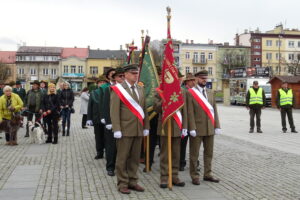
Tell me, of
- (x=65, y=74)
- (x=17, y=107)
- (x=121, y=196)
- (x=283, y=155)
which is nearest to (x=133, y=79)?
(x=121, y=196)

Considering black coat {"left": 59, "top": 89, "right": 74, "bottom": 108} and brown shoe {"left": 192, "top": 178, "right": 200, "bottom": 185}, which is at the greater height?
black coat {"left": 59, "top": 89, "right": 74, "bottom": 108}

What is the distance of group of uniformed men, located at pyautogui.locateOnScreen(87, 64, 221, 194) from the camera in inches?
258

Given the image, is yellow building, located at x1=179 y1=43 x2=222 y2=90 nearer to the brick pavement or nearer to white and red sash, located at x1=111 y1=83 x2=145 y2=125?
the brick pavement

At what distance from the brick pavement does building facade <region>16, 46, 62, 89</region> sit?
7844 centimetres

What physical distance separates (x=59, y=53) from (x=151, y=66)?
82.0m

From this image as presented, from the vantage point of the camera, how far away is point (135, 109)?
659cm

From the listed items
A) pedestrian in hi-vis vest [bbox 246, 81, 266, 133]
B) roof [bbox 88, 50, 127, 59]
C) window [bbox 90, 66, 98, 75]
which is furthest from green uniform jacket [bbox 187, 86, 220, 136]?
window [bbox 90, 66, 98, 75]

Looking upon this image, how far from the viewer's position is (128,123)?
257 inches

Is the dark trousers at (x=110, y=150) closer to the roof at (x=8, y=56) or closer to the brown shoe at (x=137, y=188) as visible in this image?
the brown shoe at (x=137, y=188)

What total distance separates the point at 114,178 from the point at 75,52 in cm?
8482

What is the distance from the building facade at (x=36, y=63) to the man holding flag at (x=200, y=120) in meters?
82.5

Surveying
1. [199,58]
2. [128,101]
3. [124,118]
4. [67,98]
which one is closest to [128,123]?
[124,118]

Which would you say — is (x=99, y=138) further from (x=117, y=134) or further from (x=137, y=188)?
(x=117, y=134)

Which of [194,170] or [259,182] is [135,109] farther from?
[259,182]
